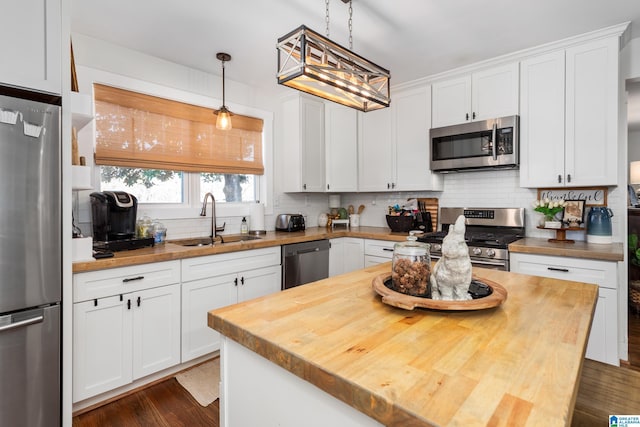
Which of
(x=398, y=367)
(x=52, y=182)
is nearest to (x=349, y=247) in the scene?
(x=52, y=182)

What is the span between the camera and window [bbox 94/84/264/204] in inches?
103

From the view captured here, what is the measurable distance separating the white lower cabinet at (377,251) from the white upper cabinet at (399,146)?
644 millimetres

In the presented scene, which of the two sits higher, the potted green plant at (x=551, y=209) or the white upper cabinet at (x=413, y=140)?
the white upper cabinet at (x=413, y=140)

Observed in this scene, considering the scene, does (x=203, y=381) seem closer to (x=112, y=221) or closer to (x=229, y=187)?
(x=112, y=221)

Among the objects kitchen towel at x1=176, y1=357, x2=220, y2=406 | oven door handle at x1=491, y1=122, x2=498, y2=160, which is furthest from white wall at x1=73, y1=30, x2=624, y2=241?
kitchen towel at x1=176, y1=357, x2=220, y2=406

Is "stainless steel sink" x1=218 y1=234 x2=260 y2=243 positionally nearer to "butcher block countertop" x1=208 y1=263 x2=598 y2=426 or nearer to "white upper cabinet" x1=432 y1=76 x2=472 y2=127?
"butcher block countertop" x1=208 y1=263 x2=598 y2=426

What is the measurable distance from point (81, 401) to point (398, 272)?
211 cm

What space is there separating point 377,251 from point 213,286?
164cm

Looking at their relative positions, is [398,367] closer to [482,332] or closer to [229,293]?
[482,332]

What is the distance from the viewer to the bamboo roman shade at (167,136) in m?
2.59

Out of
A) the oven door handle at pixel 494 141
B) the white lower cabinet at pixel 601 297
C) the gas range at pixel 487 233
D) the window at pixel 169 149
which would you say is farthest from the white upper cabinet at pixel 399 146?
the white lower cabinet at pixel 601 297

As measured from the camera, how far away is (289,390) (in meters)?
0.87

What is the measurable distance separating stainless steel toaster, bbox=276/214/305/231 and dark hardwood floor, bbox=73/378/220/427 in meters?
1.79

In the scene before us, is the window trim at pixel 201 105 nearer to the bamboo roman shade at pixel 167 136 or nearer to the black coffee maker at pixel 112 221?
the bamboo roman shade at pixel 167 136
